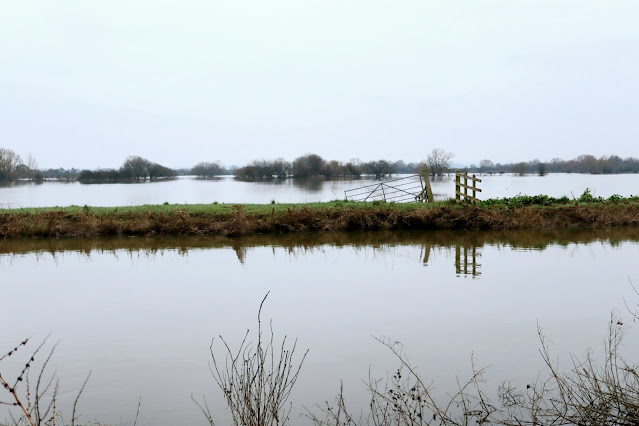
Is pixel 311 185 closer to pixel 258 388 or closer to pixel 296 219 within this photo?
pixel 296 219

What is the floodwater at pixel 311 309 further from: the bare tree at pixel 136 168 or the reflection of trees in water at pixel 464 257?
the bare tree at pixel 136 168

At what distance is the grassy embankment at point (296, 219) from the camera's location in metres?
19.9

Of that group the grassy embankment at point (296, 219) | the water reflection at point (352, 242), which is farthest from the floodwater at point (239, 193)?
the water reflection at point (352, 242)

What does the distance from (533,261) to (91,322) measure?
997 cm

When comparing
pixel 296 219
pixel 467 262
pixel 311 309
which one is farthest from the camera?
pixel 296 219

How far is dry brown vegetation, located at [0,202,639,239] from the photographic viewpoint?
19906 mm

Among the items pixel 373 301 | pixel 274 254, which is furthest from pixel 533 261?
pixel 274 254

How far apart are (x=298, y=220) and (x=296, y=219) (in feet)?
0.27

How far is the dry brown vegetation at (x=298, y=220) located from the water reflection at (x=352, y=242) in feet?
2.52

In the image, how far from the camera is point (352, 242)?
17.7m

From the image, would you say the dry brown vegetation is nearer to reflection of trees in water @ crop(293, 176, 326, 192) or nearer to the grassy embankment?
the grassy embankment

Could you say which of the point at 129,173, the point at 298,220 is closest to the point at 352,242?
the point at 298,220

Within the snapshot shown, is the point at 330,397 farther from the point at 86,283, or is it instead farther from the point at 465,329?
the point at 86,283

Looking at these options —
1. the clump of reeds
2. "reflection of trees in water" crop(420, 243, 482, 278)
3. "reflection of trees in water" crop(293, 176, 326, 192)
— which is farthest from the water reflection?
"reflection of trees in water" crop(293, 176, 326, 192)
